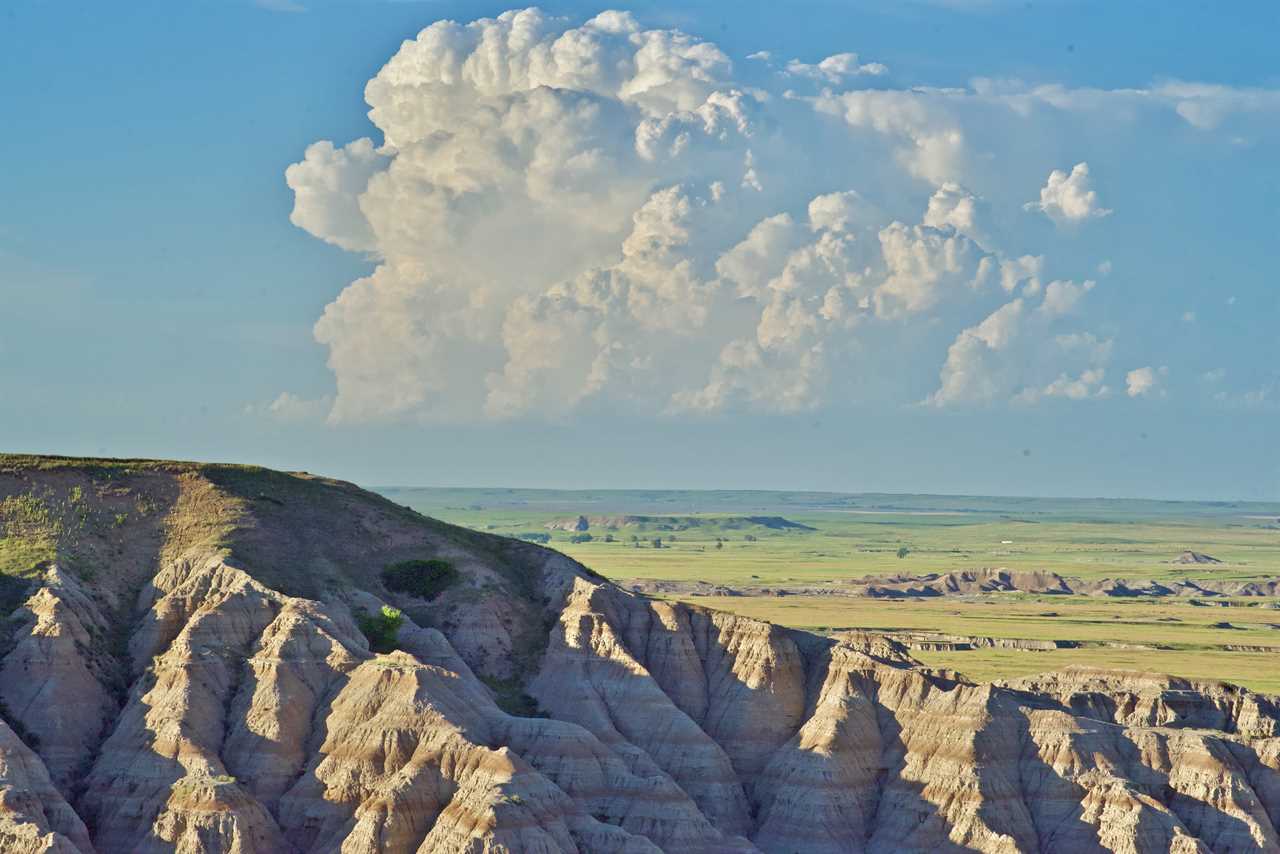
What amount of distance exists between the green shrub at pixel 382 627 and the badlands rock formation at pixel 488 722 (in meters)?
0.77

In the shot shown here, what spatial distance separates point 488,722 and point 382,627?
1552 centimetres

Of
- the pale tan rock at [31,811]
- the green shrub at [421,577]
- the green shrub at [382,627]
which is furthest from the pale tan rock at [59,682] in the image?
the green shrub at [421,577]

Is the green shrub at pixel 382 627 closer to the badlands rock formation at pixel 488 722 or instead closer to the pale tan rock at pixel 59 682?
the badlands rock formation at pixel 488 722

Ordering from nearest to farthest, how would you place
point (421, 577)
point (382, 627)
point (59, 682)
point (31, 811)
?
point (31, 811) < point (59, 682) < point (382, 627) < point (421, 577)

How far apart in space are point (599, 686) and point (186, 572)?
88.7 feet

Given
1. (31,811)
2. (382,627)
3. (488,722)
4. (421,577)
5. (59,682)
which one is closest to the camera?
(31,811)

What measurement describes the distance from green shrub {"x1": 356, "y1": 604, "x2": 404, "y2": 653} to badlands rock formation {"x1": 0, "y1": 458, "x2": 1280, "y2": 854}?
0.77 metres

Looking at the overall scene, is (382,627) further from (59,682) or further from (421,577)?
(59,682)

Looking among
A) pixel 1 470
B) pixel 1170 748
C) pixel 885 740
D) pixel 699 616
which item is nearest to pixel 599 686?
pixel 699 616

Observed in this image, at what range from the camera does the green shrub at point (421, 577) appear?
128 metres

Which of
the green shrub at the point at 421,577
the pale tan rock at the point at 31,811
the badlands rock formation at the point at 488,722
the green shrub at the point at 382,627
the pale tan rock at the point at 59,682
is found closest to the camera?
the pale tan rock at the point at 31,811

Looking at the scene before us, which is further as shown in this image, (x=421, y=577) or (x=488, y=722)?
(x=421, y=577)

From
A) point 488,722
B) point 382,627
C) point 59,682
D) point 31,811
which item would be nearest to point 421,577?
point 382,627

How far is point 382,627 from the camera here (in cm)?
11875
